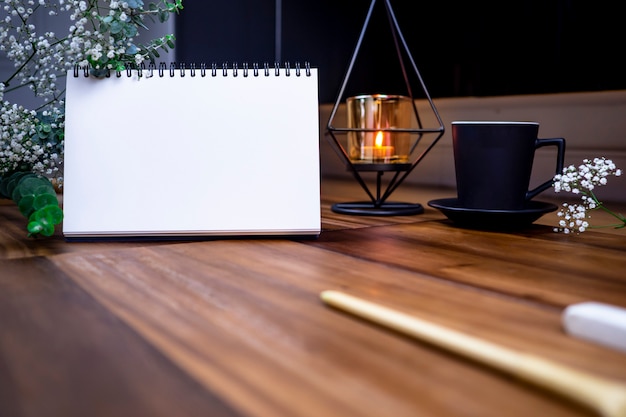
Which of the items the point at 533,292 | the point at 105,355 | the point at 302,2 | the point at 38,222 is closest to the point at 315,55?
the point at 302,2

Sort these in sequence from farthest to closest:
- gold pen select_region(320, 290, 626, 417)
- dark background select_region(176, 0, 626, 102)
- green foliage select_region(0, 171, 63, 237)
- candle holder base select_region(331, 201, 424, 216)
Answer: dark background select_region(176, 0, 626, 102) → candle holder base select_region(331, 201, 424, 216) → green foliage select_region(0, 171, 63, 237) → gold pen select_region(320, 290, 626, 417)

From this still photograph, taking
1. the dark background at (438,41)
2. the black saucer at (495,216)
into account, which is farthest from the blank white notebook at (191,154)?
the dark background at (438,41)

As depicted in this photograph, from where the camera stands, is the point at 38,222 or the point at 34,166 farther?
the point at 34,166

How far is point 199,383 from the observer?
0.88ft

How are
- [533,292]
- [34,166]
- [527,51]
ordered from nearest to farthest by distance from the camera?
[533,292] → [34,166] → [527,51]

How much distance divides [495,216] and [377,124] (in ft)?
0.90

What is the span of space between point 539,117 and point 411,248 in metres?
0.64

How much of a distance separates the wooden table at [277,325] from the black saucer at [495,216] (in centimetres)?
7

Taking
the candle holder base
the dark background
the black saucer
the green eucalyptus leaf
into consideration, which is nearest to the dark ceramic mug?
the black saucer

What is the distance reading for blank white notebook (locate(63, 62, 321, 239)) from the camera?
605 mm

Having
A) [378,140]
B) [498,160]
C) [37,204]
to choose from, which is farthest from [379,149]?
[37,204]

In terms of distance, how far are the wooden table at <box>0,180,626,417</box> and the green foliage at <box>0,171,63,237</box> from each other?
27 mm

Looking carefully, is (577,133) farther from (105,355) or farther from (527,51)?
(105,355)

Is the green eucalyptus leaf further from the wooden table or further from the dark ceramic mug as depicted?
the dark ceramic mug
